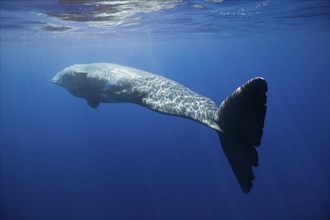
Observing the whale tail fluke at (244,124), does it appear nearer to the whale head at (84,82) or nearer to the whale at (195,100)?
the whale at (195,100)

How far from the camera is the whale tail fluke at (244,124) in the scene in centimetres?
575

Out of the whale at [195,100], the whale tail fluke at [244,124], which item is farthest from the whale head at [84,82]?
the whale tail fluke at [244,124]

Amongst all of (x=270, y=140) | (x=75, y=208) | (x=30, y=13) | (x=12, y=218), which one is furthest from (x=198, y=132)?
(x=30, y=13)

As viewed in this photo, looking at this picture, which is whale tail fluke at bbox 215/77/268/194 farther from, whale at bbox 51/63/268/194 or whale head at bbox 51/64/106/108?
whale head at bbox 51/64/106/108

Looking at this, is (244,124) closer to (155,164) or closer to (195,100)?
(195,100)

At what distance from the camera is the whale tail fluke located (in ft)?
18.9

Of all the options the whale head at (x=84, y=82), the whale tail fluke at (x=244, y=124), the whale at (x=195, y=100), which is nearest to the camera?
the whale tail fluke at (x=244, y=124)

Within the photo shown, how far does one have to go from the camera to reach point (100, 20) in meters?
23.9

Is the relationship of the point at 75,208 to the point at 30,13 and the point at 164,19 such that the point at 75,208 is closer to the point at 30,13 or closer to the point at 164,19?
the point at 30,13

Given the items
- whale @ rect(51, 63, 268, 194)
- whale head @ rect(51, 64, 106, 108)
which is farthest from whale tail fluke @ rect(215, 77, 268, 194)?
whale head @ rect(51, 64, 106, 108)

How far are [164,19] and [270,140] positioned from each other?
20831mm

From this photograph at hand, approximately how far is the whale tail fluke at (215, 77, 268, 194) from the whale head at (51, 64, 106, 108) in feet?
20.0

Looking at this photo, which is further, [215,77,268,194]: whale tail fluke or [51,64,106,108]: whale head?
[51,64,106,108]: whale head

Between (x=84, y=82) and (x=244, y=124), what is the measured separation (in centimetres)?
821
